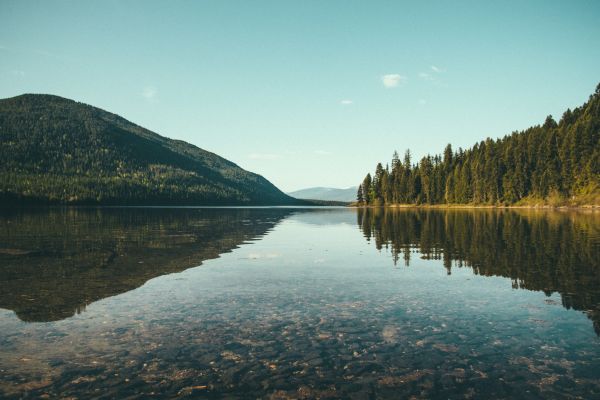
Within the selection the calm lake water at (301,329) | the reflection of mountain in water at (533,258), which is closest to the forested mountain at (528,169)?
the reflection of mountain in water at (533,258)

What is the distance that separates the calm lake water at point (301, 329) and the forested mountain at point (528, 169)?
402 feet

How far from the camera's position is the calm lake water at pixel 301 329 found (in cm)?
927

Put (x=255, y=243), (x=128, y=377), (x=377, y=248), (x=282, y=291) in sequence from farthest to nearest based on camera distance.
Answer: (x=255, y=243) < (x=377, y=248) < (x=282, y=291) < (x=128, y=377)

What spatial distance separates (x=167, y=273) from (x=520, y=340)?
18.5 m

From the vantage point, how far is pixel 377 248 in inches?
1411

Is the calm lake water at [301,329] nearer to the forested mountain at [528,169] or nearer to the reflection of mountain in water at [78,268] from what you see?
the reflection of mountain in water at [78,268]

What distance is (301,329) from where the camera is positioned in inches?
517

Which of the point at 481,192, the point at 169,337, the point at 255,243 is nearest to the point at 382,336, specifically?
the point at 169,337

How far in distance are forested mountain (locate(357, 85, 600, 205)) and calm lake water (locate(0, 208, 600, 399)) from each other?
12241cm

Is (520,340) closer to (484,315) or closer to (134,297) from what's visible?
(484,315)

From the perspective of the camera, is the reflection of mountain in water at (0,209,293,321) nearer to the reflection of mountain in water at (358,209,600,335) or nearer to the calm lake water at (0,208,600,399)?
the calm lake water at (0,208,600,399)

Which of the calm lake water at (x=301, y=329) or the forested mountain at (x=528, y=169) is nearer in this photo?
the calm lake water at (x=301, y=329)

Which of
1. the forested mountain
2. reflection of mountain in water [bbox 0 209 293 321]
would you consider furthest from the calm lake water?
the forested mountain

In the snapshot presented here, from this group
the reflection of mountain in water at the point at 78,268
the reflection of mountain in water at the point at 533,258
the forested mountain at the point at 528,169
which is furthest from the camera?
the forested mountain at the point at 528,169
